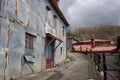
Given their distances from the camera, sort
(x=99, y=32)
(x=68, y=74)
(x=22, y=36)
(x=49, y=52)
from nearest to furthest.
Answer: (x=22, y=36)
(x=68, y=74)
(x=49, y=52)
(x=99, y=32)

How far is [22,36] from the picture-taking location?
8414 millimetres

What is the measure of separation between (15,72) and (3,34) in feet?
6.08

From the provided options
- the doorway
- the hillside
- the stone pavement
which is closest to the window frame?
the stone pavement

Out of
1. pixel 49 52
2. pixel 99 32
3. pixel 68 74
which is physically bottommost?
pixel 68 74

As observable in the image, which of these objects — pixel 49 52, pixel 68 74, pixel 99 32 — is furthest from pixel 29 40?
pixel 99 32

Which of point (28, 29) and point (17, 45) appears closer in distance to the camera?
point (17, 45)

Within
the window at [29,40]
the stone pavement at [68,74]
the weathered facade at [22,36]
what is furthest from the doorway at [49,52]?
the window at [29,40]

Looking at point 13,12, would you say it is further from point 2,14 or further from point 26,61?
point 26,61

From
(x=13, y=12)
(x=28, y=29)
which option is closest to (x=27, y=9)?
(x=28, y=29)

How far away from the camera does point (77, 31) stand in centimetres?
4516

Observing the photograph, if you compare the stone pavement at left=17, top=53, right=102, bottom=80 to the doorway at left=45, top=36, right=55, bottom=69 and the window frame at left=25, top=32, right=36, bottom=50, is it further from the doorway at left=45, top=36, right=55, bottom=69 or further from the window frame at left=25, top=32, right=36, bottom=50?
the doorway at left=45, top=36, right=55, bottom=69

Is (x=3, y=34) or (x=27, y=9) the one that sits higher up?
(x=27, y=9)

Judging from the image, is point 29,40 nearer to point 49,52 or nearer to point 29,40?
point 29,40

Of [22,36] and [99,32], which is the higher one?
[99,32]
